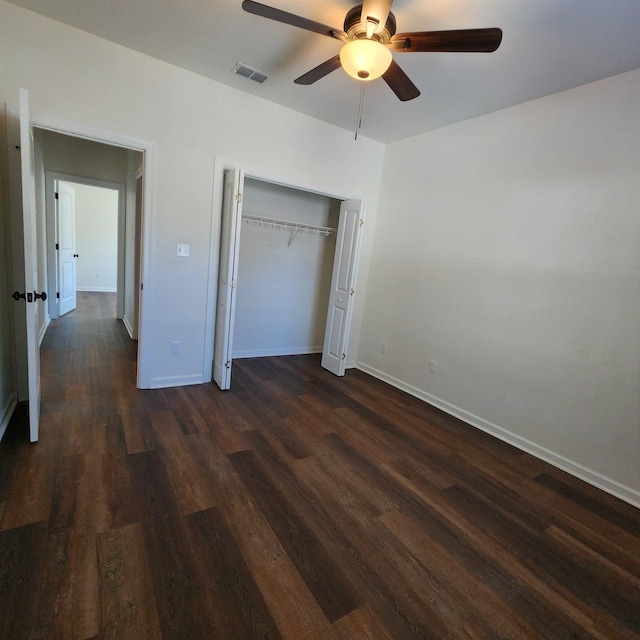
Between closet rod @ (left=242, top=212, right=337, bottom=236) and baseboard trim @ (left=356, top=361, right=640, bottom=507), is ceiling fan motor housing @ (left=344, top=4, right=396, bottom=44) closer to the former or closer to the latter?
closet rod @ (left=242, top=212, right=337, bottom=236)

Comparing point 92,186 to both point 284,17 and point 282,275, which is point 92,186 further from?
point 284,17

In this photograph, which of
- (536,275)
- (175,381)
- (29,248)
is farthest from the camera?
(175,381)

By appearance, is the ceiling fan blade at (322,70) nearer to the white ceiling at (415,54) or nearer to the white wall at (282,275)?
the white ceiling at (415,54)

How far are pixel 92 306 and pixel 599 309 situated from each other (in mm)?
7535

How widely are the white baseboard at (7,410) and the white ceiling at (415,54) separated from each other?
107 inches

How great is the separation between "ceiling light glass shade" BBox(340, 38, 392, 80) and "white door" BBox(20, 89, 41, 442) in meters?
1.83

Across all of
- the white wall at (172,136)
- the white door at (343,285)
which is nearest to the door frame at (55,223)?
the white wall at (172,136)

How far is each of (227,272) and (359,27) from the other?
209cm

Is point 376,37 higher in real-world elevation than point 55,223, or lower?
higher

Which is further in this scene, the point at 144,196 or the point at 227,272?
the point at 227,272

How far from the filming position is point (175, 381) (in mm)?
3348

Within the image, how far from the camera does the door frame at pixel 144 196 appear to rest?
2516mm

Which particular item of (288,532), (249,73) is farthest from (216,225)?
(288,532)

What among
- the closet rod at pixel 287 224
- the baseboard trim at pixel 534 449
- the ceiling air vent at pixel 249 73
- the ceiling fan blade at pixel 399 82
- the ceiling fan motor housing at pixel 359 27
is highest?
the ceiling air vent at pixel 249 73
